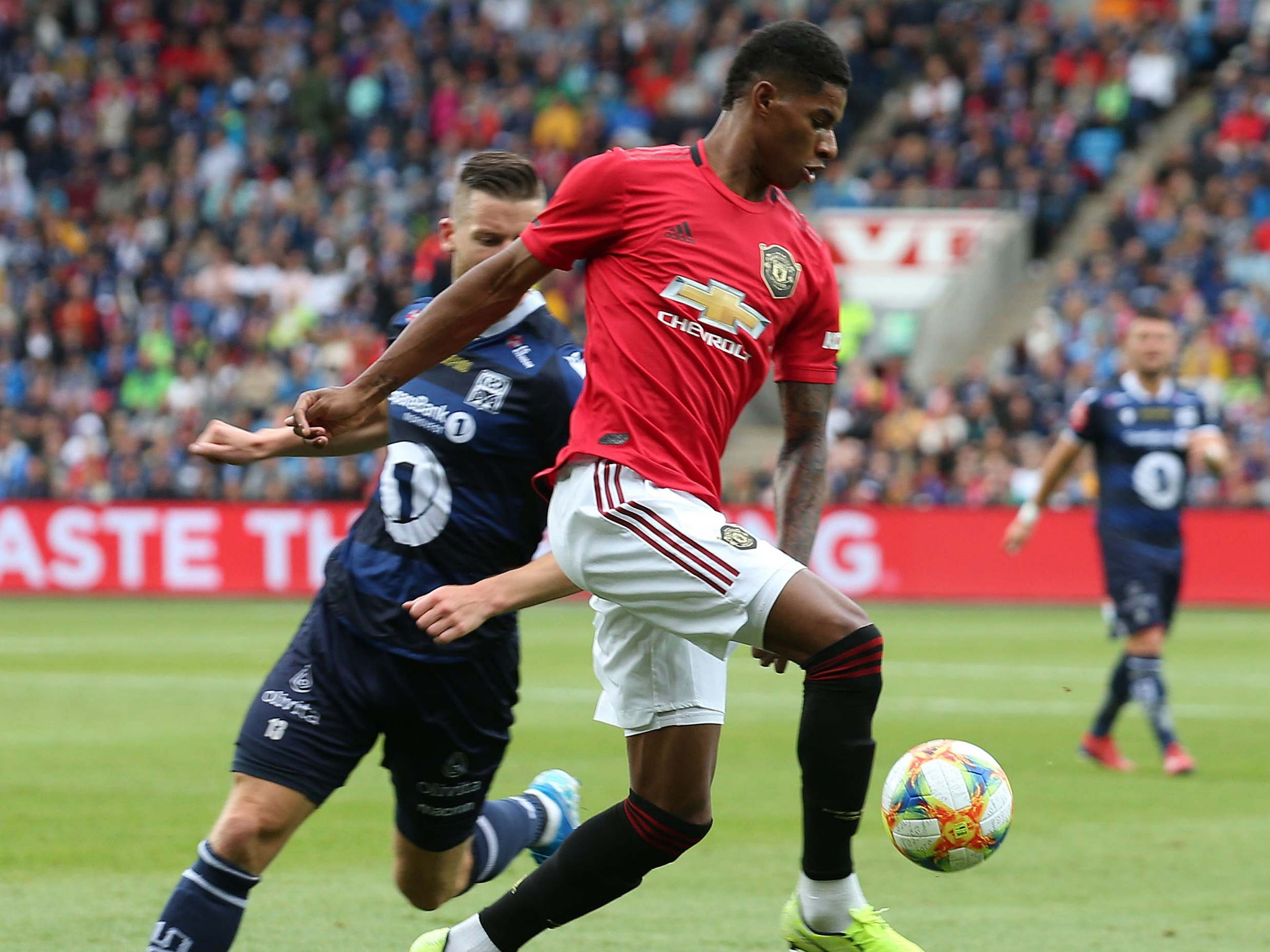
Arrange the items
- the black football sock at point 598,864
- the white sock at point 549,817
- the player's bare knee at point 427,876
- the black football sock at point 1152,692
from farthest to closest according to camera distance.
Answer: the black football sock at point 1152,692
the white sock at point 549,817
the player's bare knee at point 427,876
the black football sock at point 598,864

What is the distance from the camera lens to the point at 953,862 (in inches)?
197

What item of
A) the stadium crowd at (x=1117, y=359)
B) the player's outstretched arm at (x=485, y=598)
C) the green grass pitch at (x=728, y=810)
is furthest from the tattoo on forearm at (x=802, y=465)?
the stadium crowd at (x=1117, y=359)

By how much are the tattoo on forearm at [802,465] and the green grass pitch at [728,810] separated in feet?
5.09

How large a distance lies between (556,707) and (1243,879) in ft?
20.0

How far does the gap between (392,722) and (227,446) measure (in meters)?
0.84

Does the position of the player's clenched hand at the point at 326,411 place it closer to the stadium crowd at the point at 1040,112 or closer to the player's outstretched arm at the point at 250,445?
the player's outstretched arm at the point at 250,445

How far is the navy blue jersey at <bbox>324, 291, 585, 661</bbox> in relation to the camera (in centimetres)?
495

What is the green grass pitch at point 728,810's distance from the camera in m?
6.20

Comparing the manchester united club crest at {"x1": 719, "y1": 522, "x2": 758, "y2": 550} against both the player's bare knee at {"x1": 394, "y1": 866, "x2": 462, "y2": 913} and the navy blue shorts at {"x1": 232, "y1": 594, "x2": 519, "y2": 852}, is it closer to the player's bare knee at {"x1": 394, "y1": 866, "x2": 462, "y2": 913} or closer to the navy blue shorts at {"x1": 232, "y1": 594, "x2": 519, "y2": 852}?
the navy blue shorts at {"x1": 232, "y1": 594, "x2": 519, "y2": 852}

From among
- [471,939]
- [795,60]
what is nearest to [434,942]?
[471,939]

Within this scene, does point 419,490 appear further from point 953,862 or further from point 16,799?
point 16,799

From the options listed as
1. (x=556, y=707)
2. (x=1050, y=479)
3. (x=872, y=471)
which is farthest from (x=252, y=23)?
(x=1050, y=479)

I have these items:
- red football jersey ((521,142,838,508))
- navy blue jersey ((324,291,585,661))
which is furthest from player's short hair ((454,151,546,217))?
red football jersey ((521,142,838,508))

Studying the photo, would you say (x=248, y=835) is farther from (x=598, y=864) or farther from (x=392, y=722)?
(x=598, y=864)
